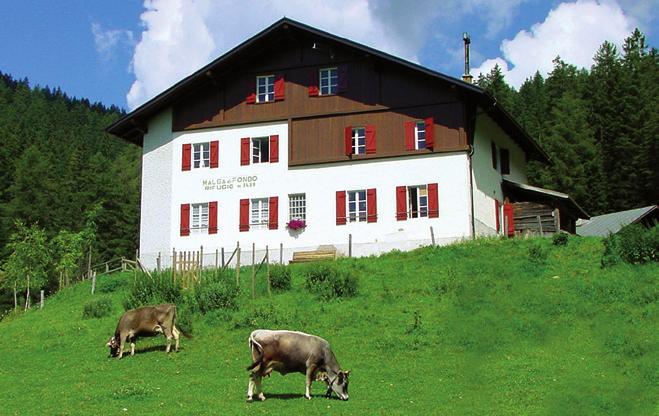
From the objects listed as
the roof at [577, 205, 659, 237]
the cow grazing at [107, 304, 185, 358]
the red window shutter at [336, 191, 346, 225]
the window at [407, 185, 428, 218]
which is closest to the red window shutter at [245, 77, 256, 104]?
the red window shutter at [336, 191, 346, 225]

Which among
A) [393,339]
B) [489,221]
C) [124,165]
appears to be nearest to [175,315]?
[393,339]

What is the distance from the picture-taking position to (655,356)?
20594 mm

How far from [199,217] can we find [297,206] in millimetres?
5106

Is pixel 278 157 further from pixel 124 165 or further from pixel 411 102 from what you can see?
pixel 124 165

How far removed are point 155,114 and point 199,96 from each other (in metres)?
2.63

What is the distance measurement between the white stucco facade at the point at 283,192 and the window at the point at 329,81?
8.54 feet

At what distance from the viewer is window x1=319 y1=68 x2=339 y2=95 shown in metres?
41.2

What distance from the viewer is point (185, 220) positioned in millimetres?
42062

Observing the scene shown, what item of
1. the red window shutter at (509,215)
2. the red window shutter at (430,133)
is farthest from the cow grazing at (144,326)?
the red window shutter at (509,215)

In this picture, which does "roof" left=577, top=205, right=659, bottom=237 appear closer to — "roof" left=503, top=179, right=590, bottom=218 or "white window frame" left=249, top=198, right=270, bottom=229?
"roof" left=503, top=179, right=590, bottom=218

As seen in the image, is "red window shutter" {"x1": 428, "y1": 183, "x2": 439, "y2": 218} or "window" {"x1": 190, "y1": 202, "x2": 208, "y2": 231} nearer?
"red window shutter" {"x1": 428, "y1": 183, "x2": 439, "y2": 218}

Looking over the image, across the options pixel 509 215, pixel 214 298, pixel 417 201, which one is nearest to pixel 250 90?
pixel 417 201

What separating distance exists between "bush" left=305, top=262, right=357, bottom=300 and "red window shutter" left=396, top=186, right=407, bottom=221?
29.9 ft

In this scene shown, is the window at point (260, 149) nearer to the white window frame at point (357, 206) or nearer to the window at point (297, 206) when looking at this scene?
the window at point (297, 206)
